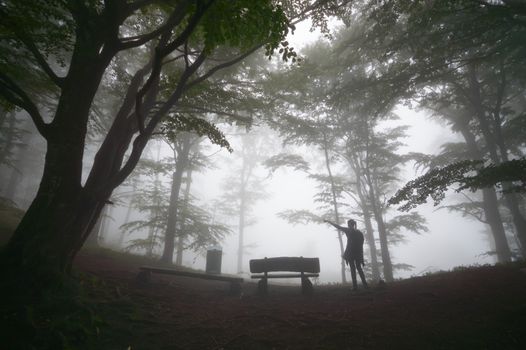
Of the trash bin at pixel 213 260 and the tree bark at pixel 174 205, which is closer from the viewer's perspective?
the trash bin at pixel 213 260

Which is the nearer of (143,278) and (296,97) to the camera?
(143,278)

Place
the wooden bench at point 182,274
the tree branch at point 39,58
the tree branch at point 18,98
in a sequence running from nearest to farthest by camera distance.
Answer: the tree branch at point 39,58, the tree branch at point 18,98, the wooden bench at point 182,274

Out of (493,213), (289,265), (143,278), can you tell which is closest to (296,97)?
(289,265)

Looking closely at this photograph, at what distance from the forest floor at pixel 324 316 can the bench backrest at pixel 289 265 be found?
82 centimetres

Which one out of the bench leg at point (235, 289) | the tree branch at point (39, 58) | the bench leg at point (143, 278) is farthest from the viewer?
the bench leg at point (235, 289)

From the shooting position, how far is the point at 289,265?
27.8ft

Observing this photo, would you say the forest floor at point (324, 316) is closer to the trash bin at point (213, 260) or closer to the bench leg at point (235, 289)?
the bench leg at point (235, 289)

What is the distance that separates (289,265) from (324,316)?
2.58 m

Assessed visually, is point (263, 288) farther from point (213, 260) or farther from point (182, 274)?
point (213, 260)

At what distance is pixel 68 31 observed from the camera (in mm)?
5543

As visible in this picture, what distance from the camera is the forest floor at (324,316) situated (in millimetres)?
4527

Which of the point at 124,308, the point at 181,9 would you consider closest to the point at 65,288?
the point at 124,308

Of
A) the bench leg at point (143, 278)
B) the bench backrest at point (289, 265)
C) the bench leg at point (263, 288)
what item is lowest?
the bench leg at point (263, 288)

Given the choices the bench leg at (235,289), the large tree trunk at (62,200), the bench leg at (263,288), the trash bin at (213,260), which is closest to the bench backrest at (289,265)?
the bench leg at (263,288)
